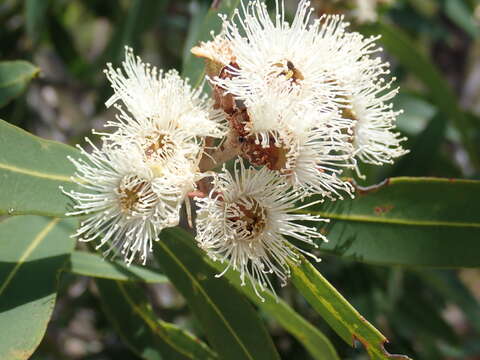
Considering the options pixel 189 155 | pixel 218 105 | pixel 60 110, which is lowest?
A: pixel 60 110

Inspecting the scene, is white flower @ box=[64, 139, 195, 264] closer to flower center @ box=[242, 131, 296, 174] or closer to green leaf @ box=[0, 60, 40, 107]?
flower center @ box=[242, 131, 296, 174]

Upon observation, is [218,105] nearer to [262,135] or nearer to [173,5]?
[262,135]

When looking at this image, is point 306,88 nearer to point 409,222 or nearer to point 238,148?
point 238,148

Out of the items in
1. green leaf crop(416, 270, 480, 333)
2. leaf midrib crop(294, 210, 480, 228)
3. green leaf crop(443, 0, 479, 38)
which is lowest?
green leaf crop(416, 270, 480, 333)

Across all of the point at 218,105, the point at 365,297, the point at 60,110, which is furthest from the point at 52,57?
the point at 218,105

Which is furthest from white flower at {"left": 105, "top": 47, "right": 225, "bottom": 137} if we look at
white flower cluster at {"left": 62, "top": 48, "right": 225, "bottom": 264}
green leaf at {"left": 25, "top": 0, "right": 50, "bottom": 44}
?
green leaf at {"left": 25, "top": 0, "right": 50, "bottom": 44}

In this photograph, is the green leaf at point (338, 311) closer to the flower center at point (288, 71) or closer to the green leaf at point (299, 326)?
the green leaf at point (299, 326)
